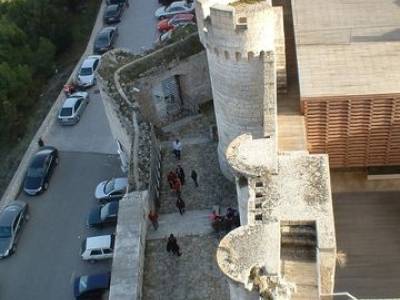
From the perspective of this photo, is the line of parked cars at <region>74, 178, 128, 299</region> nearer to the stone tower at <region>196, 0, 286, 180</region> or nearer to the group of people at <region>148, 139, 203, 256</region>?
the group of people at <region>148, 139, 203, 256</region>

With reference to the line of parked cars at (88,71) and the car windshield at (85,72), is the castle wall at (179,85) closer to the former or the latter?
the line of parked cars at (88,71)

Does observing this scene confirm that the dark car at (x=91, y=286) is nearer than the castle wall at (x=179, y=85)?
Yes

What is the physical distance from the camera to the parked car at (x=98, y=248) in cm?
2788

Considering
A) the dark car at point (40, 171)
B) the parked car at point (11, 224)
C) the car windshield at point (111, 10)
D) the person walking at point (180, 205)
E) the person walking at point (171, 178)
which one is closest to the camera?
the person walking at point (180, 205)

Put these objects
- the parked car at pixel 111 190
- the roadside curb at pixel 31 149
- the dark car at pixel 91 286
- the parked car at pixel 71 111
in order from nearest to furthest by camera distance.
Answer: the dark car at pixel 91 286 → the parked car at pixel 111 190 → the roadside curb at pixel 31 149 → the parked car at pixel 71 111

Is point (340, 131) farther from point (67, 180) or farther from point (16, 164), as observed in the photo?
point (16, 164)

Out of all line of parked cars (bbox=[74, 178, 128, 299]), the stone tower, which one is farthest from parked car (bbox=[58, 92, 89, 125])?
the stone tower

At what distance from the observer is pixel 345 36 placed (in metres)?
18.4

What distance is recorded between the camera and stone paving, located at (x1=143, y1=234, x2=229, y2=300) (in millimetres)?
20469

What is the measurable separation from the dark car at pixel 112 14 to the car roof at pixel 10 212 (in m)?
18.1

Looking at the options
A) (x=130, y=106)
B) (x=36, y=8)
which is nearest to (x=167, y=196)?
(x=130, y=106)

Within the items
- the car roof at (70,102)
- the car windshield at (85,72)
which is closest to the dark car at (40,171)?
the car roof at (70,102)

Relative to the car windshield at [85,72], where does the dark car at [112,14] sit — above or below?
above

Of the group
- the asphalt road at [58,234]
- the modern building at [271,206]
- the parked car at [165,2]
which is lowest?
the asphalt road at [58,234]
